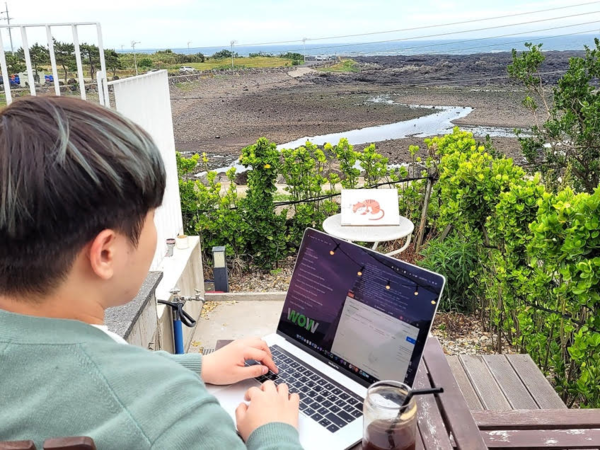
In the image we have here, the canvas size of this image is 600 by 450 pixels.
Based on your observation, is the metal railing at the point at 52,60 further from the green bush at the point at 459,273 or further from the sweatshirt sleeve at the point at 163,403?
the green bush at the point at 459,273

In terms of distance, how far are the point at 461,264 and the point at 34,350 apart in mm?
3907

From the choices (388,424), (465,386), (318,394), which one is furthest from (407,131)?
(388,424)

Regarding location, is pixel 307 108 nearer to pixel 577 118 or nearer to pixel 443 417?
pixel 577 118

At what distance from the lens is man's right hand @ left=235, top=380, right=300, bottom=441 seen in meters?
1.04

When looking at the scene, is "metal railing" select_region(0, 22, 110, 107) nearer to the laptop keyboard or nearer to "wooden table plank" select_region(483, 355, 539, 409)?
the laptop keyboard

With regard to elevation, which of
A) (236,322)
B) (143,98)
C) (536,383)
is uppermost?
(143,98)

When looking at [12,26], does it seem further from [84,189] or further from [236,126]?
[236,126]

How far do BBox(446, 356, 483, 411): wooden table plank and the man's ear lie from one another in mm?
1769

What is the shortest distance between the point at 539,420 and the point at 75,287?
1456 millimetres

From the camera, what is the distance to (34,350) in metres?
0.74

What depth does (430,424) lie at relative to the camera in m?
1.32

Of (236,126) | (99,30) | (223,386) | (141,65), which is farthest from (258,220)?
(141,65)

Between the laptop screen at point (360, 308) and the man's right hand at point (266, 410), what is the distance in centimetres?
32

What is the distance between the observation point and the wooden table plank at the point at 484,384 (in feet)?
7.57
